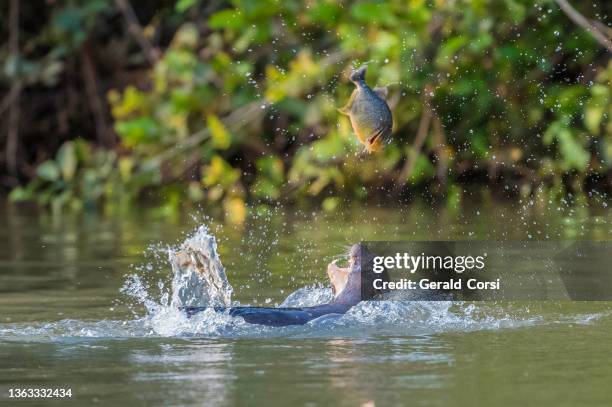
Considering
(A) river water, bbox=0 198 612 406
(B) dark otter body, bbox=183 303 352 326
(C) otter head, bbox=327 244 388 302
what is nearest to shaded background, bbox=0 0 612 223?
(A) river water, bbox=0 198 612 406

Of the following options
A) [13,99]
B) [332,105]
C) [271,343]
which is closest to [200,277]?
[271,343]

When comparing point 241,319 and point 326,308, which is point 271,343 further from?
point 326,308

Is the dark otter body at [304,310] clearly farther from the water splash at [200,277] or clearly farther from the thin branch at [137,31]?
the thin branch at [137,31]

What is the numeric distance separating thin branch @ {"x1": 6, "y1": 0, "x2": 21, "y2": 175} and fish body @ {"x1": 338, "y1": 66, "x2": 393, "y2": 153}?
312 inches

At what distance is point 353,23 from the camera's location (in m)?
10.1

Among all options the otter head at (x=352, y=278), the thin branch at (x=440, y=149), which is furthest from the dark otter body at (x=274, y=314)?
Answer: the thin branch at (x=440, y=149)

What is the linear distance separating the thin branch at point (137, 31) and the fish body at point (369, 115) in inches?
289

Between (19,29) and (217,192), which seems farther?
(19,29)

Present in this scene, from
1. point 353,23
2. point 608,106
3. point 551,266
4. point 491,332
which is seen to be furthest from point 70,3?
point 491,332

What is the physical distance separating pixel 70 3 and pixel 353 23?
149 inches

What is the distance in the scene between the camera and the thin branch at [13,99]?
1288cm

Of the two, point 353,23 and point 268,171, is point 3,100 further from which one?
point 353,23

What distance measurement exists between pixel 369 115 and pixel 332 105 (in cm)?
534

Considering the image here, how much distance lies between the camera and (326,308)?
512 centimetres
